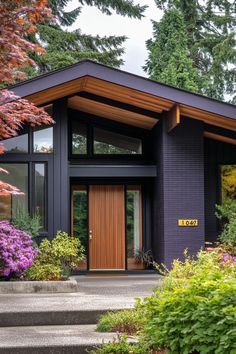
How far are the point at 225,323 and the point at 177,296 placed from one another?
64cm

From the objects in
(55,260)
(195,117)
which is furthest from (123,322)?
(195,117)

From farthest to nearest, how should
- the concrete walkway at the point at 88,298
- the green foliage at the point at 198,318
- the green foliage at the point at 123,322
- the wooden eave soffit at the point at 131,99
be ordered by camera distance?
the wooden eave soffit at the point at 131,99 < the concrete walkway at the point at 88,298 < the green foliage at the point at 123,322 < the green foliage at the point at 198,318

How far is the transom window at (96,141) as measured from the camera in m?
14.0

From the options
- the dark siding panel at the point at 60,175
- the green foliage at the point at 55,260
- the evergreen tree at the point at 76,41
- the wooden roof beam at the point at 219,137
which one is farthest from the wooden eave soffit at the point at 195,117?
the evergreen tree at the point at 76,41

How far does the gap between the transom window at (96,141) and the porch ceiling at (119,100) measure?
462 millimetres

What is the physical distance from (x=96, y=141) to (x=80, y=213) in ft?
5.56

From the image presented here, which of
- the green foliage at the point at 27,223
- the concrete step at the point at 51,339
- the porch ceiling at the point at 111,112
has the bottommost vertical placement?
the concrete step at the point at 51,339

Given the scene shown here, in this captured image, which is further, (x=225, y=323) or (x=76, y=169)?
(x=76, y=169)

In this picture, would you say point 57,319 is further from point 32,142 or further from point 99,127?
point 99,127

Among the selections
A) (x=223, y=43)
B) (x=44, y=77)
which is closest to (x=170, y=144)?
(x=44, y=77)

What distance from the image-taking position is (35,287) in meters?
9.66

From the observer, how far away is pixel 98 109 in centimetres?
1364

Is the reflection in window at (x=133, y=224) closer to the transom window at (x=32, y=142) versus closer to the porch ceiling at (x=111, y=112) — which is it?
the porch ceiling at (x=111, y=112)

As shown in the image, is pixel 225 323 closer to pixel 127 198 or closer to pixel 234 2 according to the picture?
pixel 127 198
